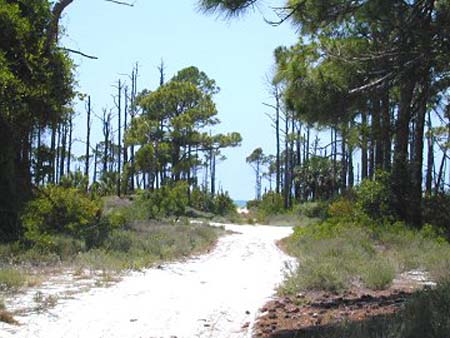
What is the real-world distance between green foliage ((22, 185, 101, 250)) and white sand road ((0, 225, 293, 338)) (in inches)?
128

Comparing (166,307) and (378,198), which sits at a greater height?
(378,198)

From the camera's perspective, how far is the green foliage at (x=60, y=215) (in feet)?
47.3

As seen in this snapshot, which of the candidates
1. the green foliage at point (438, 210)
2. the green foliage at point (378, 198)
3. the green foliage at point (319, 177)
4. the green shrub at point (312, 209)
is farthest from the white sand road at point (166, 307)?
the green foliage at point (319, 177)

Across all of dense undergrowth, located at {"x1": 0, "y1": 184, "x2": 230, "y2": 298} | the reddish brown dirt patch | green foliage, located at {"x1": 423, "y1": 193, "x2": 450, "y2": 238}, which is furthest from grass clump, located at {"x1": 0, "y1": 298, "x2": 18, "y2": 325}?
green foliage, located at {"x1": 423, "y1": 193, "x2": 450, "y2": 238}

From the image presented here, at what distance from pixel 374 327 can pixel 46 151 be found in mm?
14588

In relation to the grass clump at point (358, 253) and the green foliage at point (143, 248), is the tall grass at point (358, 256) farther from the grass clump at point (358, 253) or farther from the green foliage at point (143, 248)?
the green foliage at point (143, 248)

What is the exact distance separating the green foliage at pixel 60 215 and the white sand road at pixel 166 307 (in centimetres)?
324

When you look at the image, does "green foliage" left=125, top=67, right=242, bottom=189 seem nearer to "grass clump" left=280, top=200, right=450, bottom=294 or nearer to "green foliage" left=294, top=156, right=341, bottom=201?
"green foliage" left=294, top=156, right=341, bottom=201

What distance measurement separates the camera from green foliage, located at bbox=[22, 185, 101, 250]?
1442 cm

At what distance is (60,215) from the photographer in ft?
51.4

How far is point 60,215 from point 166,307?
837cm

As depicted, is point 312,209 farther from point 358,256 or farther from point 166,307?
point 166,307

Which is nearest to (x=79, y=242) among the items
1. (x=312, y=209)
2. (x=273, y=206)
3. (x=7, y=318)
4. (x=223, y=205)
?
(x=7, y=318)

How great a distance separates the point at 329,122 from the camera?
12273 mm
